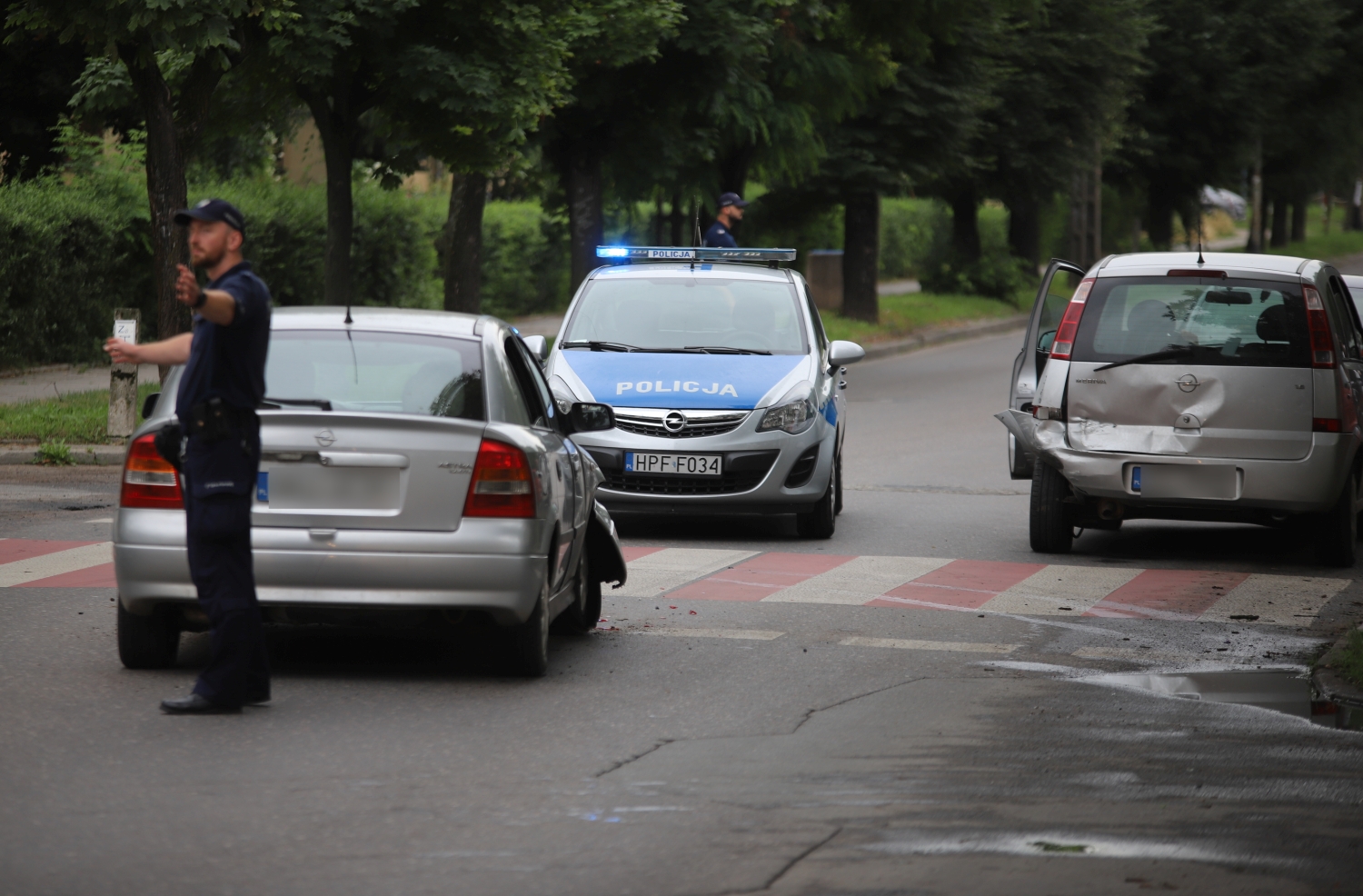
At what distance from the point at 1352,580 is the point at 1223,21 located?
3888 cm

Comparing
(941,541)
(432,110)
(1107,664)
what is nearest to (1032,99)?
(432,110)

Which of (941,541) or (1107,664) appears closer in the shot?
(1107,664)

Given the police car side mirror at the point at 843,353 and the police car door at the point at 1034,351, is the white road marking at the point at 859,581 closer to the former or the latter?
the police car door at the point at 1034,351

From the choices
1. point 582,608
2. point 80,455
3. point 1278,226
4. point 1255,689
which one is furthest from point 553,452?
point 1278,226

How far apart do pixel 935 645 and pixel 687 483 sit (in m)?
3.45

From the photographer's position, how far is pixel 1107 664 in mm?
7785

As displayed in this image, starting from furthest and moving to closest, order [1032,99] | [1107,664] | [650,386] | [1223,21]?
[1223,21]
[1032,99]
[650,386]
[1107,664]

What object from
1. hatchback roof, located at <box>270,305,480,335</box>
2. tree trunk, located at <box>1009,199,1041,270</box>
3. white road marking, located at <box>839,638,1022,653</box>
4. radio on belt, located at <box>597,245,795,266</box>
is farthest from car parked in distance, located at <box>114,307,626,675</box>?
tree trunk, located at <box>1009,199,1041,270</box>

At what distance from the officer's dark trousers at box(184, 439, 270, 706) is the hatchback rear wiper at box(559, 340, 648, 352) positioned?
599 cm

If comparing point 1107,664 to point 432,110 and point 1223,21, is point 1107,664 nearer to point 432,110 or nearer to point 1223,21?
point 432,110

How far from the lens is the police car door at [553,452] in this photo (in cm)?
729

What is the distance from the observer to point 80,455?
15.1 metres

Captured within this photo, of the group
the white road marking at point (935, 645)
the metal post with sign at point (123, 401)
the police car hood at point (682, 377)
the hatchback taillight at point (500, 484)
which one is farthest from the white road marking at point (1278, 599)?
the metal post with sign at point (123, 401)

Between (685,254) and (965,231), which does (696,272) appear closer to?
(685,254)
